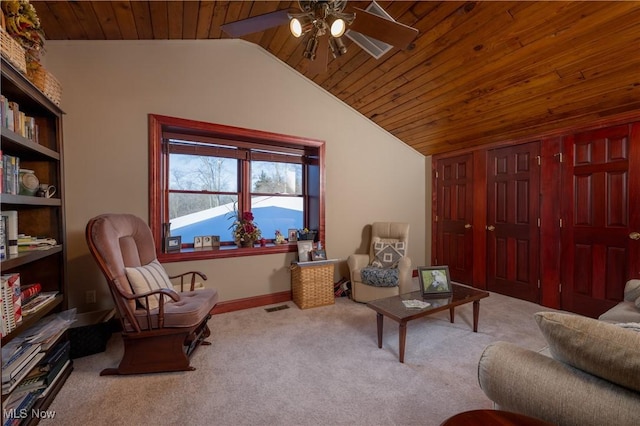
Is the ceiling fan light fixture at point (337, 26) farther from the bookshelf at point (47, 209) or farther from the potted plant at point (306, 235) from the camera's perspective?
the potted plant at point (306, 235)

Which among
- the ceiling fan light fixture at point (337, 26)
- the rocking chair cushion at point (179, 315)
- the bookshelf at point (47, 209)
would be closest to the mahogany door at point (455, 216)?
the ceiling fan light fixture at point (337, 26)

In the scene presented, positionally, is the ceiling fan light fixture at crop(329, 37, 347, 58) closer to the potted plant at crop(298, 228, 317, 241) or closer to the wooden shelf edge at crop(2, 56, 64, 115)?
the wooden shelf edge at crop(2, 56, 64, 115)

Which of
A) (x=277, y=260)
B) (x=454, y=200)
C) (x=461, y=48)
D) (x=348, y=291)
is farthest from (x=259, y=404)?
(x=454, y=200)

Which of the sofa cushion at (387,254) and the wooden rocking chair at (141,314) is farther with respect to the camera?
the sofa cushion at (387,254)

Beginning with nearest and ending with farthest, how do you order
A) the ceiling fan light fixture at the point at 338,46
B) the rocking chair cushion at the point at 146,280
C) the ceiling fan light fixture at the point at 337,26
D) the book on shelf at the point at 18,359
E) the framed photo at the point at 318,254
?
the book on shelf at the point at 18,359 → the ceiling fan light fixture at the point at 337,26 → the ceiling fan light fixture at the point at 338,46 → the rocking chair cushion at the point at 146,280 → the framed photo at the point at 318,254

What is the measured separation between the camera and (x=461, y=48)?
2439mm

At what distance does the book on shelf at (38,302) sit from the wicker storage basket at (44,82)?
4.44 feet

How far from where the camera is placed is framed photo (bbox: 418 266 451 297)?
2.50 meters

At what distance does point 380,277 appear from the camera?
319cm

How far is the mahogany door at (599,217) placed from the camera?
104 inches

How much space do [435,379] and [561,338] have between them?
1.18 m

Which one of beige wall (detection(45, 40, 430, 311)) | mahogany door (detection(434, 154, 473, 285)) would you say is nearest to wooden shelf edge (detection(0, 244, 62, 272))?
beige wall (detection(45, 40, 430, 311))

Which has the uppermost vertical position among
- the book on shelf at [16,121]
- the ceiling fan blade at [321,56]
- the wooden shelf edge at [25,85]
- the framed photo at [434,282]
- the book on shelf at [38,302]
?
the ceiling fan blade at [321,56]

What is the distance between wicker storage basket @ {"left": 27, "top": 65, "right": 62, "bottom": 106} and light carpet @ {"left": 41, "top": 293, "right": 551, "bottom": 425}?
197cm
